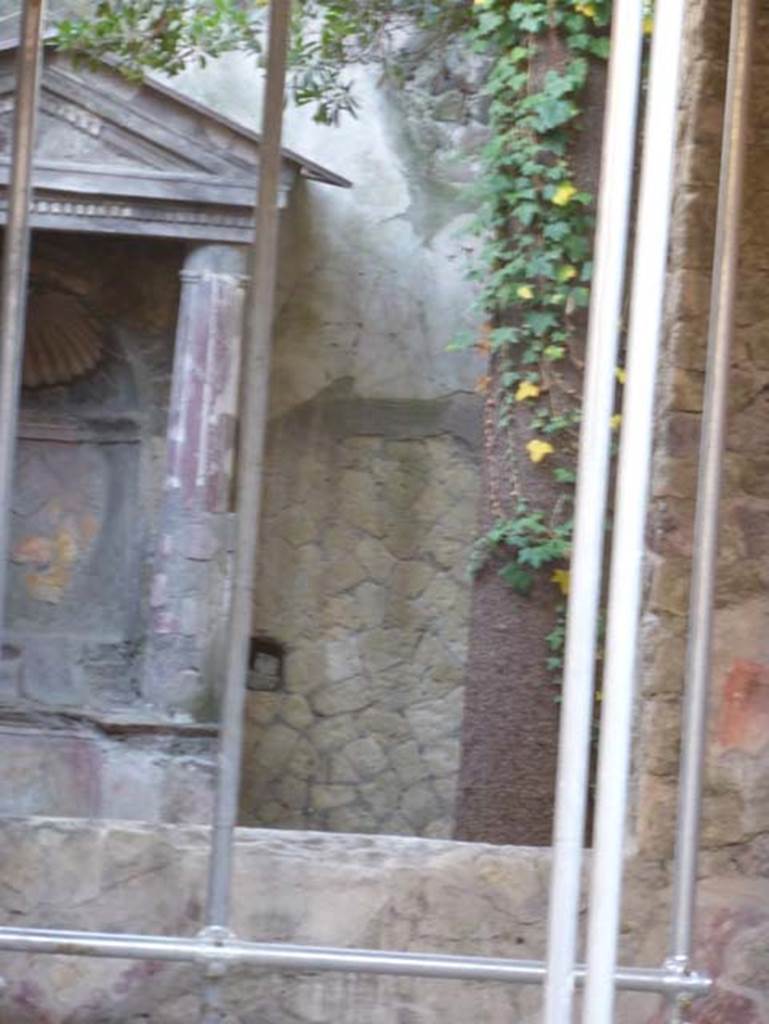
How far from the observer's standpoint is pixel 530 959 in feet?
9.10

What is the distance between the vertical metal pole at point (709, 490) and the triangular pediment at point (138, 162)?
16.8ft

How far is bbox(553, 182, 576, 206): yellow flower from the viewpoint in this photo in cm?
617

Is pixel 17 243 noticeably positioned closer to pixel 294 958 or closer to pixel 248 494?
pixel 248 494

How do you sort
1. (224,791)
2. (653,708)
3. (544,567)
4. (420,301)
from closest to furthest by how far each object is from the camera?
(224,791) → (653,708) → (544,567) → (420,301)

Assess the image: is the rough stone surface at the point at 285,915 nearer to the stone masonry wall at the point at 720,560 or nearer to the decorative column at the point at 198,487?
the stone masonry wall at the point at 720,560

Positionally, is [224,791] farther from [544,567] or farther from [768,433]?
[544,567]

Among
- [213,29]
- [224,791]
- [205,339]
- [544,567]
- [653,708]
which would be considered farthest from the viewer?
[205,339]

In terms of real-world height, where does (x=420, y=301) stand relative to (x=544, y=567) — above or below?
above

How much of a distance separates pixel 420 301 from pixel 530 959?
6.08 metres

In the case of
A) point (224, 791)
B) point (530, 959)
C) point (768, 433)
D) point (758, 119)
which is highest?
point (758, 119)

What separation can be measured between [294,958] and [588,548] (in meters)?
1.05

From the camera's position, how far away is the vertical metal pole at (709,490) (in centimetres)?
257

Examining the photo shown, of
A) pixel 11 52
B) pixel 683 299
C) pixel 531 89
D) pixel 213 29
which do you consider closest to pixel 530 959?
pixel 683 299

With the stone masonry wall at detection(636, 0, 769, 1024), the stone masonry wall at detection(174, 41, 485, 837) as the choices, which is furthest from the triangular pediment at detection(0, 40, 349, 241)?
the stone masonry wall at detection(636, 0, 769, 1024)
